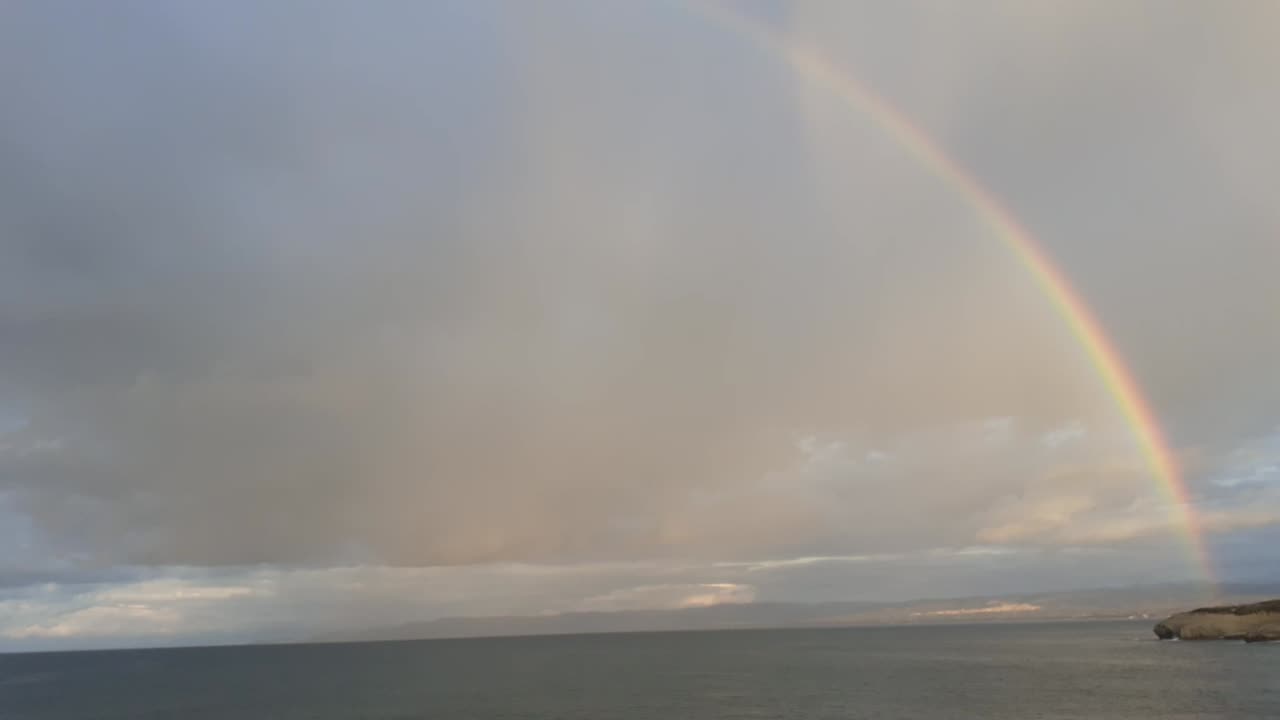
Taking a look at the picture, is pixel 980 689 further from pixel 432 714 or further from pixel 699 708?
pixel 432 714

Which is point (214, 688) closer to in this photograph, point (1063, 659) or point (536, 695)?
point (536, 695)

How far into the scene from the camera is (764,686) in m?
127

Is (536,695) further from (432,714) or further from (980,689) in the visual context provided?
(980,689)

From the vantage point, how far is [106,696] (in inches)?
6078

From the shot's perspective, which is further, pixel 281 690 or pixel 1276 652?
pixel 1276 652

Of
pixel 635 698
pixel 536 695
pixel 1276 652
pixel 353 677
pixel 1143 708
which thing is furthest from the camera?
pixel 353 677

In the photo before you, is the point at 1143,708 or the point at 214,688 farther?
the point at 214,688

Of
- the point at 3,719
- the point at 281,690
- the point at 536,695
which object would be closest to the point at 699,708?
the point at 536,695

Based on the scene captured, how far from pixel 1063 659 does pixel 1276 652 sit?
39305mm

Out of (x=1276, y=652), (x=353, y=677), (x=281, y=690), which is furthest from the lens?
(x=353, y=677)

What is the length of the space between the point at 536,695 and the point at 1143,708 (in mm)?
76671

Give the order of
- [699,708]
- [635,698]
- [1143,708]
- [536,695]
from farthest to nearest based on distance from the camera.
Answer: [536,695] < [635,698] < [699,708] < [1143,708]

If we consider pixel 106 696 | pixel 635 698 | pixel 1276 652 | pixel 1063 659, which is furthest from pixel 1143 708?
pixel 106 696

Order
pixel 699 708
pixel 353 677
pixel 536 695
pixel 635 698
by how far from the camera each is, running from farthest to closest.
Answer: pixel 353 677, pixel 536 695, pixel 635 698, pixel 699 708
